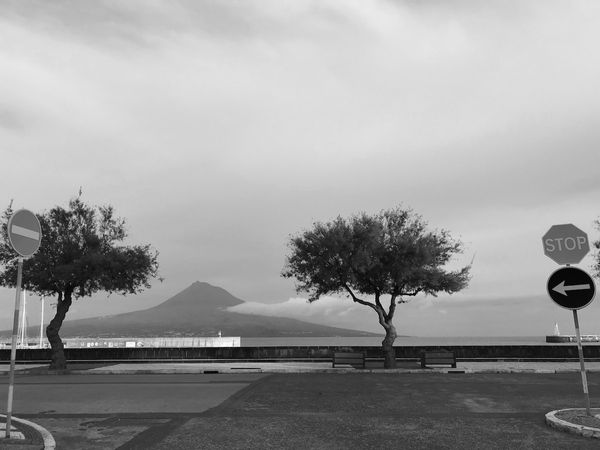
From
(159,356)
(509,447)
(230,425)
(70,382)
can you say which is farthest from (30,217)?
(159,356)

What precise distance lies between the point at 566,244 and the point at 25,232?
9959 millimetres

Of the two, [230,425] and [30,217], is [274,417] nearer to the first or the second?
[230,425]

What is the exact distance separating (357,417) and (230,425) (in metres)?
2.64

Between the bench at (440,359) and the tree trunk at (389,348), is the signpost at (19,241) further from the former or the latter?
the bench at (440,359)

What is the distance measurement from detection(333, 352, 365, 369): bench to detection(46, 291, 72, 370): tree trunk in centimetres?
1277

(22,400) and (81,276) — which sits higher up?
(81,276)

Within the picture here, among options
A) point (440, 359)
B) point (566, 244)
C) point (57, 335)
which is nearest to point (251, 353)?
point (57, 335)

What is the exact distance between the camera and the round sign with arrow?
983 centimetres

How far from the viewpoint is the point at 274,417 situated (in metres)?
10.8

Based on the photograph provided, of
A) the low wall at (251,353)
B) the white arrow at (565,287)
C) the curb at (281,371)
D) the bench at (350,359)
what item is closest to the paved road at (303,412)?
the white arrow at (565,287)

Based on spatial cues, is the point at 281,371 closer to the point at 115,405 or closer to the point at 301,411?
the point at 115,405

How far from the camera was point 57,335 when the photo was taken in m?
25.3

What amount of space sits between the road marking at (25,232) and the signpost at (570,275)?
9436 millimetres

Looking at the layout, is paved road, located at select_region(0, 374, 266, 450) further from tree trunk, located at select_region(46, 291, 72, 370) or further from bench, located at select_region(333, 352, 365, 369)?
bench, located at select_region(333, 352, 365, 369)
